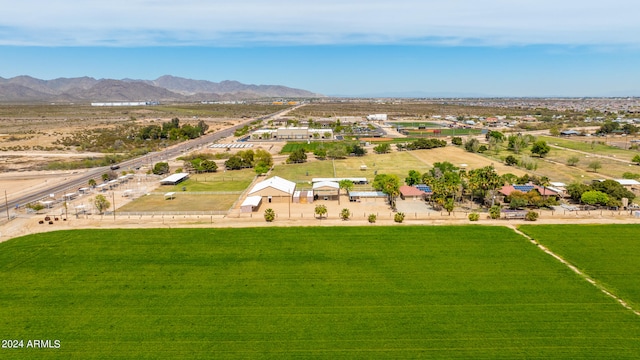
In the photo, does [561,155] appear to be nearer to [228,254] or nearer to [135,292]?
[228,254]

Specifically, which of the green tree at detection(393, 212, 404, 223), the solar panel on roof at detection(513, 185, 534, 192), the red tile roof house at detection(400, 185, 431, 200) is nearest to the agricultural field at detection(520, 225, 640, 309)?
the green tree at detection(393, 212, 404, 223)

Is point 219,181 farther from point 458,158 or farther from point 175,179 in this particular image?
point 458,158

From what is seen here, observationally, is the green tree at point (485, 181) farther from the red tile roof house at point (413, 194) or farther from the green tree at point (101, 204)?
the green tree at point (101, 204)

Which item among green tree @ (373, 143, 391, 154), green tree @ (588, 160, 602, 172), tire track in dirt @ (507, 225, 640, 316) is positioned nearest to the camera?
tire track in dirt @ (507, 225, 640, 316)

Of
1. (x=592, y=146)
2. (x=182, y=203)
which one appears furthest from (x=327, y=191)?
(x=592, y=146)

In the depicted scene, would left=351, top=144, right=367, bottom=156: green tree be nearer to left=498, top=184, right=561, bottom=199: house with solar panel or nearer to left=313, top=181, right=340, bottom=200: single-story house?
left=313, top=181, right=340, bottom=200: single-story house

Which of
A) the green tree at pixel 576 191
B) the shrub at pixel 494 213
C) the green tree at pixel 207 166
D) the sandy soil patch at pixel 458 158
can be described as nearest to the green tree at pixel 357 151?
the sandy soil patch at pixel 458 158
